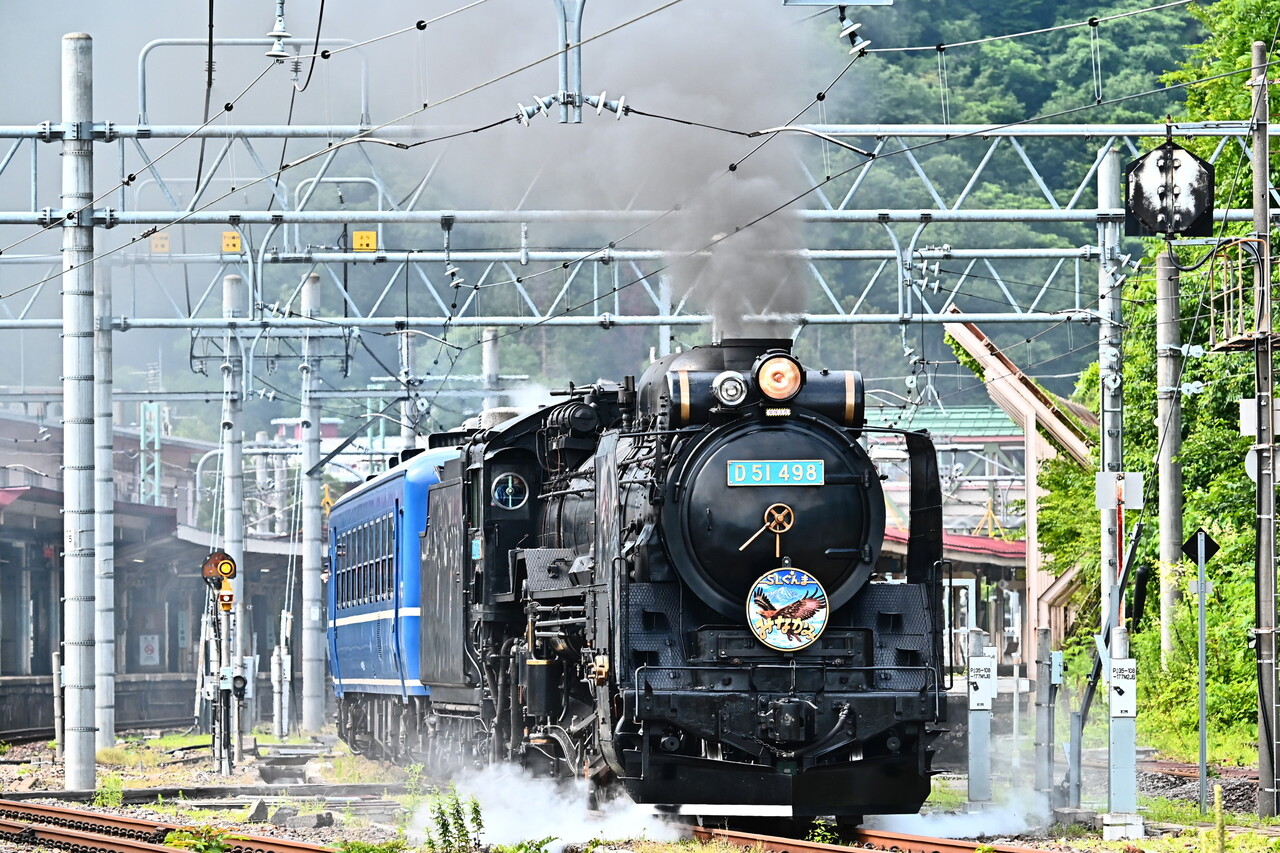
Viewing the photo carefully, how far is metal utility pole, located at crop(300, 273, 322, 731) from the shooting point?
3209 cm

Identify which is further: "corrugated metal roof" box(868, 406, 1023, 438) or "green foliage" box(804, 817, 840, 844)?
"corrugated metal roof" box(868, 406, 1023, 438)

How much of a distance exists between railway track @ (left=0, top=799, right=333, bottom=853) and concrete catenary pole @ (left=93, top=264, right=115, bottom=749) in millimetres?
6938

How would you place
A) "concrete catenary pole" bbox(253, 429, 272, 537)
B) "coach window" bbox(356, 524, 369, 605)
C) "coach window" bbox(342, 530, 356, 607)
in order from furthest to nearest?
"concrete catenary pole" bbox(253, 429, 272, 537) → "coach window" bbox(342, 530, 356, 607) → "coach window" bbox(356, 524, 369, 605)

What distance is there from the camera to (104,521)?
26500mm

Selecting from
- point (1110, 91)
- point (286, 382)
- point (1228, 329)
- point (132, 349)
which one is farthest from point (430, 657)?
point (132, 349)

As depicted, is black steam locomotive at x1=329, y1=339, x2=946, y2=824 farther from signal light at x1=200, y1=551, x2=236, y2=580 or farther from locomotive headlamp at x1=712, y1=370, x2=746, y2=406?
signal light at x1=200, y1=551, x2=236, y2=580

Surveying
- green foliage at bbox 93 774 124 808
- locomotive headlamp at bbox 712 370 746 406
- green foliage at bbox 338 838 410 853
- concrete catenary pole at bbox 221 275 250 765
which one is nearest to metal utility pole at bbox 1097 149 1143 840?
locomotive headlamp at bbox 712 370 746 406

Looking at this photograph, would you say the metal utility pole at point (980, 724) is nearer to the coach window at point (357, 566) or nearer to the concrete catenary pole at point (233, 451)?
the coach window at point (357, 566)

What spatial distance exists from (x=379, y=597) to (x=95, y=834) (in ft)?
20.3

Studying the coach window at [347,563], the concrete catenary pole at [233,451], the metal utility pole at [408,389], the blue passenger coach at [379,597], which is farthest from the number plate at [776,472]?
the concrete catenary pole at [233,451]

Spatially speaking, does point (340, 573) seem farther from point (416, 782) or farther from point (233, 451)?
point (233, 451)

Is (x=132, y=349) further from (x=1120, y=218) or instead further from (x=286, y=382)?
(x=1120, y=218)

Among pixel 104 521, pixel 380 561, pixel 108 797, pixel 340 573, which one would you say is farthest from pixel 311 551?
pixel 108 797

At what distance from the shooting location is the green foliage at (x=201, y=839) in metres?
13.2
